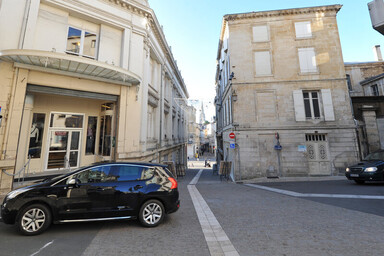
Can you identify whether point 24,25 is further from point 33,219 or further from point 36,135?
point 33,219

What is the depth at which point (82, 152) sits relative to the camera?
970 cm

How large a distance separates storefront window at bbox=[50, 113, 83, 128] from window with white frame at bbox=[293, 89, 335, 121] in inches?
591

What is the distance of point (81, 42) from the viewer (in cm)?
877

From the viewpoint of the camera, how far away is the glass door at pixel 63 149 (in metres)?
8.98

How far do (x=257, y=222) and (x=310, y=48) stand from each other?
47.7 feet

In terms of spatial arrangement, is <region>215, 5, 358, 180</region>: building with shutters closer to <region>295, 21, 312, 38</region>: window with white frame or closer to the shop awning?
<region>295, 21, 312, 38</region>: window with white frame

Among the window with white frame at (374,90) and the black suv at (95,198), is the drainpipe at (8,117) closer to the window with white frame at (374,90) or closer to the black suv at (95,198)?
the black suv at (95,198)

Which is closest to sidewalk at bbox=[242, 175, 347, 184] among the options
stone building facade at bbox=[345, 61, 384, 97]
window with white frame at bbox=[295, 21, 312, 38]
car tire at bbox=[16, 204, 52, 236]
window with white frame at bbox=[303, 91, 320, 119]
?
window with white frame at bbox=[303, 91, 320, 119]

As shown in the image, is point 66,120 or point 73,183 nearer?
point 73,183

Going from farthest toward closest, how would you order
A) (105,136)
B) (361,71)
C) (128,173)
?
(361,71) → (105,136) → (128,173)

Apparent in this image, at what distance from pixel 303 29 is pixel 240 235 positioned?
16.2 metres

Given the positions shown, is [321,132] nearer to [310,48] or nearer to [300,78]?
[300,78]

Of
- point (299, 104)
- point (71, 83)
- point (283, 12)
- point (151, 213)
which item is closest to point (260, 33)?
point (283, 12)

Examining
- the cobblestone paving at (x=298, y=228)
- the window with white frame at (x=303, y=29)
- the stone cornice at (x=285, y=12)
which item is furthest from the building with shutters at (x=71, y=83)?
the window with white frame at (x=303, y=29)
